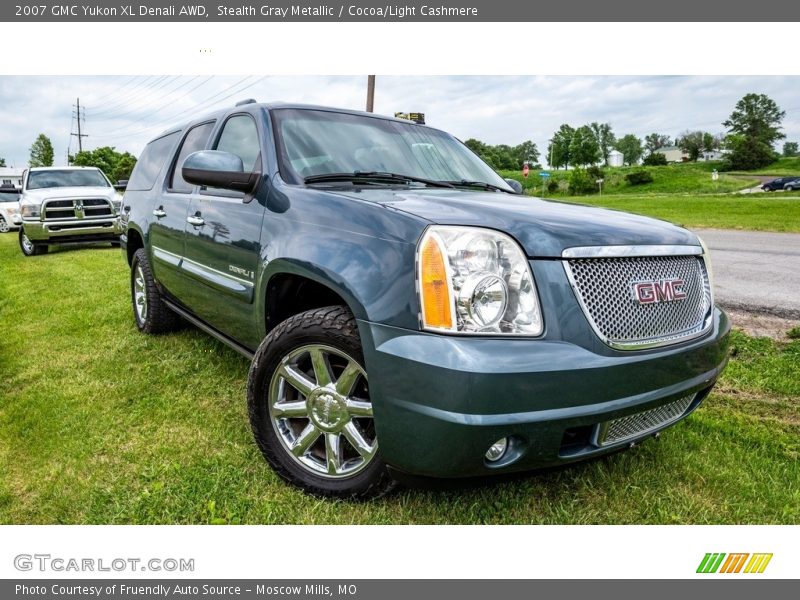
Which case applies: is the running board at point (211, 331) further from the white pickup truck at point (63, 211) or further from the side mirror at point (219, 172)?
the white pickup truck at point (63, 211)

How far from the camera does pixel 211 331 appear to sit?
356 centimetres

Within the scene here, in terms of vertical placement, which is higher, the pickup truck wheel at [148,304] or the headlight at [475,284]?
the headlight at [475,284]

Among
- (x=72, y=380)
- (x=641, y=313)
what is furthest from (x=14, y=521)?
(x=641, y=313)

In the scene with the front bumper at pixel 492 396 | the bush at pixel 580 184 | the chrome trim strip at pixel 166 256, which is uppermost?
the bush at pixel 580 184

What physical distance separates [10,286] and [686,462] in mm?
8498

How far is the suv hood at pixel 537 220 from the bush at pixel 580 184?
5606 centimetres

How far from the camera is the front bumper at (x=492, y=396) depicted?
179 cm

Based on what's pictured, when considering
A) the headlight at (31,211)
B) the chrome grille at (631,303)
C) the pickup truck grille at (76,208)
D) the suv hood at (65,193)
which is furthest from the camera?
the suv hood at (65,193)

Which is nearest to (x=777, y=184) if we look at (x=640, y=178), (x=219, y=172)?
(x=640, y=178)

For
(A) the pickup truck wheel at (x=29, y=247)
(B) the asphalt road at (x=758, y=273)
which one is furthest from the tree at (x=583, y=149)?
(A) the pickup truck wheel at (x=29, y=247)

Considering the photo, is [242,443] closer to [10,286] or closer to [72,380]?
[72,380]

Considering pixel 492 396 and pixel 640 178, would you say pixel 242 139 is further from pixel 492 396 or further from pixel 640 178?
pixel 640 178

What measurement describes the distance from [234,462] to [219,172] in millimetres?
1405

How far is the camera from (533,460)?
1.93m
